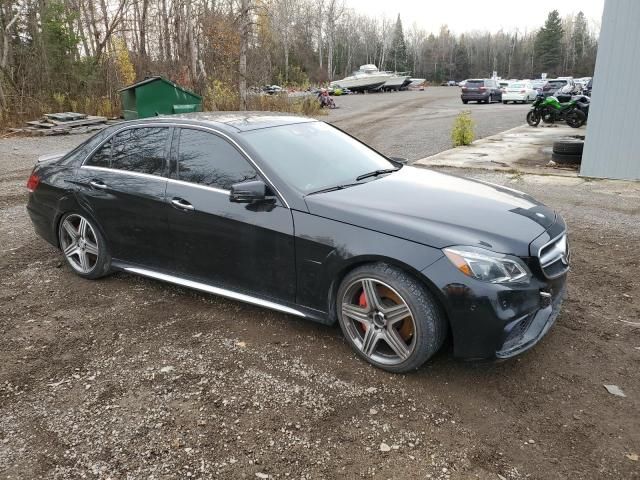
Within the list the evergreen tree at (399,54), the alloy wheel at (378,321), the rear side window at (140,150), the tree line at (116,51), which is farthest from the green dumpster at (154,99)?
the evergreen tree at (399,54)

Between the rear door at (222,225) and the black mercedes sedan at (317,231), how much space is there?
0.01 metres

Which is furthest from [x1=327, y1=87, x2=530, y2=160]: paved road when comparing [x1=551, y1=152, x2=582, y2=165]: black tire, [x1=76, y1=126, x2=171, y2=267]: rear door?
[x1=76, y1=126, x2=171, y2=267]: rear door

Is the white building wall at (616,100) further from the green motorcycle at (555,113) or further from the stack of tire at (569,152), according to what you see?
the green motorcycle at (555,113)

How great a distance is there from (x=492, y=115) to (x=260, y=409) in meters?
24.8

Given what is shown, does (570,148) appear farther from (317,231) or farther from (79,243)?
(79,243)

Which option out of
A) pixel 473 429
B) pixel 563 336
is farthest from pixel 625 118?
pixel 473 429

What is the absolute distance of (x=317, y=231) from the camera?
3.32m

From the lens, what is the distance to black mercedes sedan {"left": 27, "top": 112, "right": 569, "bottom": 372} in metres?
2.97

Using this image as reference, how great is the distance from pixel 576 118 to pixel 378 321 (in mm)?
17303

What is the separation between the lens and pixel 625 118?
9.00 meters

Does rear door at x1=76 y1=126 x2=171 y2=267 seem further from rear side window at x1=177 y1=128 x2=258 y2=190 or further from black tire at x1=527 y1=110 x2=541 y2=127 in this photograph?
black tire at x1=527 y1=110 x2=541 y2=127

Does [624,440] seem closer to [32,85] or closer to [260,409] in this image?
[260,409]

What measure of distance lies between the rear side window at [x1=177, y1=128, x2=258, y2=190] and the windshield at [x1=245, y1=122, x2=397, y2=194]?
16 centimetres

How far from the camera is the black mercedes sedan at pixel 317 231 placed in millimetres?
2967
